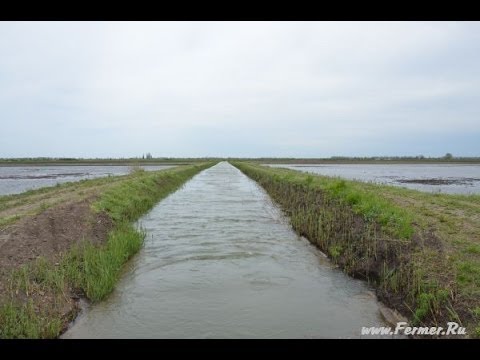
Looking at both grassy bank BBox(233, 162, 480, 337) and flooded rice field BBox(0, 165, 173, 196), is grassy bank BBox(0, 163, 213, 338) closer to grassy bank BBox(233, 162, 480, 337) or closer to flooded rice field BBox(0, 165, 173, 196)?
grassy bank BBox(233, 162, 480, 337)

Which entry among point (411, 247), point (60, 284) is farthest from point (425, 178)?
point (60, 284)

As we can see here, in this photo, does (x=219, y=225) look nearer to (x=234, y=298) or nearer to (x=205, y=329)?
(x=234, y=298)

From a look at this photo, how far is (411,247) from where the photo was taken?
9016 mm

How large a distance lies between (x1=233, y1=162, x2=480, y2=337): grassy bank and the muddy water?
0.61 meters

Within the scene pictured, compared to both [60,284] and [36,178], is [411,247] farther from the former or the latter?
[36,178]

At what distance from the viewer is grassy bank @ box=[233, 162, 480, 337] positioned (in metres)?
6.92

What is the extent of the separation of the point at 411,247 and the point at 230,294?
4.40 meters

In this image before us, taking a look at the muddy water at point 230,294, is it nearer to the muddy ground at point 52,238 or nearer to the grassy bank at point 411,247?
the grassy bank at point 411,247

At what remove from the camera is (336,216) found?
14.4 meters

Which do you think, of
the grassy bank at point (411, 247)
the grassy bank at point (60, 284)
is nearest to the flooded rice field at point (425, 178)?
the grassy bank at point (411, 247)

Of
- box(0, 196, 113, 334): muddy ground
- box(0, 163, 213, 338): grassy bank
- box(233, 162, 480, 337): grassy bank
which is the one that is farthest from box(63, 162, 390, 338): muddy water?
box(0, 196, 113, 334): muddy ground
